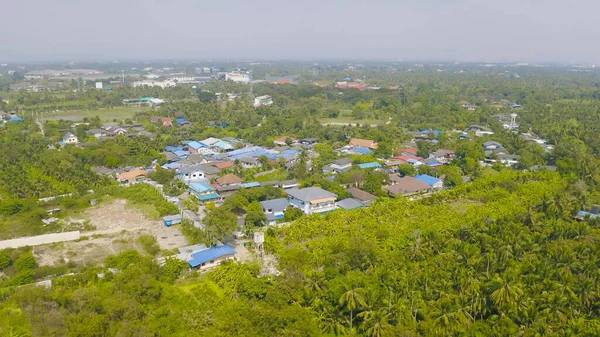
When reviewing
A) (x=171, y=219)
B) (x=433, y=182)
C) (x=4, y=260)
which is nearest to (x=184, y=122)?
(x=171, y=219)

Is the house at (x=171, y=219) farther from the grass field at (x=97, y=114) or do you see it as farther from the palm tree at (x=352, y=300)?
the grass field at (x=97, y=114)

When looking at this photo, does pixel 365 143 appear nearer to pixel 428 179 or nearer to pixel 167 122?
pixel 428 179

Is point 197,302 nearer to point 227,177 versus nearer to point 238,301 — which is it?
point 238,301

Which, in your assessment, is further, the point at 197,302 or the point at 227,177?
the point at 227,177

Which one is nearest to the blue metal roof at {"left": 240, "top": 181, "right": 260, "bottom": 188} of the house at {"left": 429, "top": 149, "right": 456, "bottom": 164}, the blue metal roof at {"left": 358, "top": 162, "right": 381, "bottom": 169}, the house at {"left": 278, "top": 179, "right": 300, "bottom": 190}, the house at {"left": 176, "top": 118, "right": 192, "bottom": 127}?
the house at {"left": 278, "top": 179, "right": 300, "bottom": 190}

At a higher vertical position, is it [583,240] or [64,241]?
[583,240]

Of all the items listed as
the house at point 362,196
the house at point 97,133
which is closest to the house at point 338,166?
the house at point 362,196

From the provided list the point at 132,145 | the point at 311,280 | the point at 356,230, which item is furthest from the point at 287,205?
the point at 132,145
